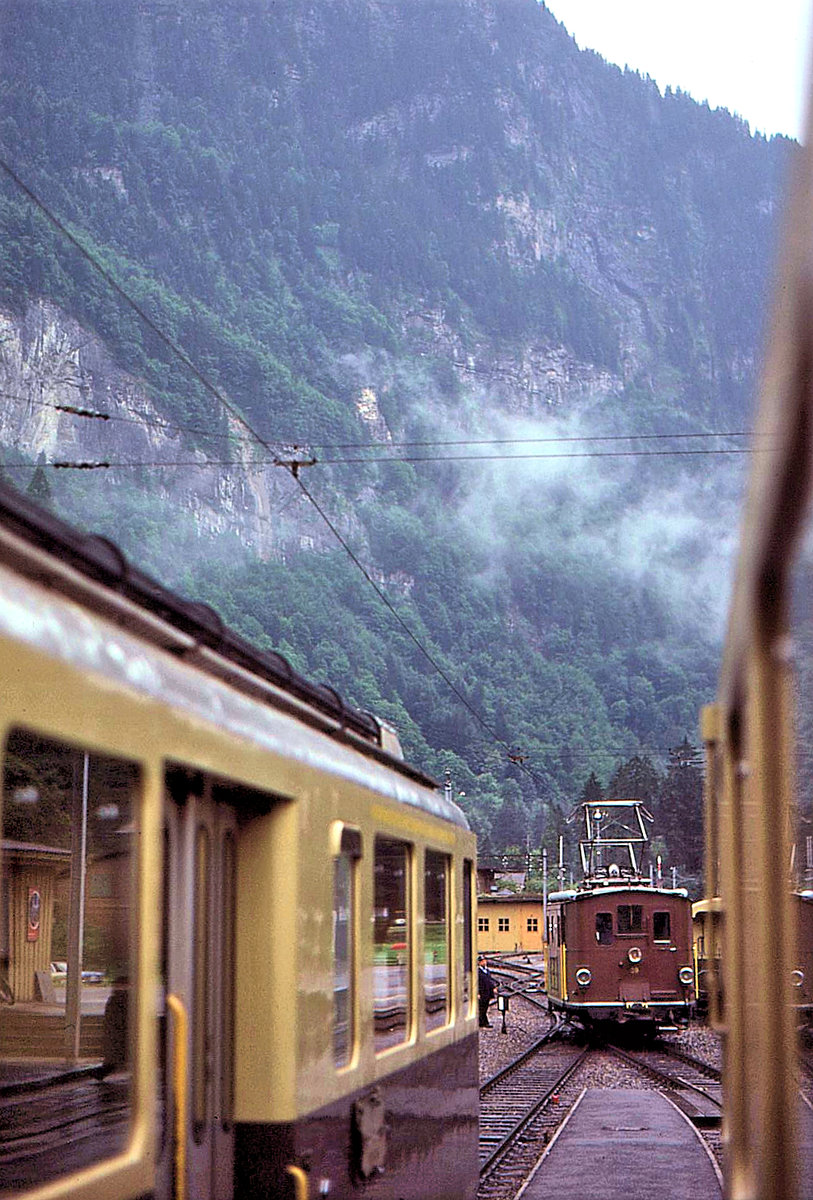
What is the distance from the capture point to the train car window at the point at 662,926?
2816cm

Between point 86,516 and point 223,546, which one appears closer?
point 86,516

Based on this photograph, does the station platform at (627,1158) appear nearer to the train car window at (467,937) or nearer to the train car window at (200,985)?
the train car window at (467,937)

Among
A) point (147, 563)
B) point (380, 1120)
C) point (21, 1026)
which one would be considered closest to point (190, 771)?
point (380, 1120)

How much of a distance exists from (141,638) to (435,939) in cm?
396

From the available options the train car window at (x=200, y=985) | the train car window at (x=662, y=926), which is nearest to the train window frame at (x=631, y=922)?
the train car window at (x=662, y=926)

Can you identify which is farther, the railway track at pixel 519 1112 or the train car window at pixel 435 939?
the railway track at pixel 519 1112

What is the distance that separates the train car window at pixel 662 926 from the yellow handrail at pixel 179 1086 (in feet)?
81.5

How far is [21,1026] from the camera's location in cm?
686

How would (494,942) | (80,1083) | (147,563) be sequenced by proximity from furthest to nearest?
(147,563)
(494,942)
(80,1083)

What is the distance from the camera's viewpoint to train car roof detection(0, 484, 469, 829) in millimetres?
3252

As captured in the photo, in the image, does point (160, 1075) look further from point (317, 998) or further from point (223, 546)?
point (223, 546)

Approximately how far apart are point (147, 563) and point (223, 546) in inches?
1225

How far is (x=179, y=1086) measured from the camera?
3963 millimetres

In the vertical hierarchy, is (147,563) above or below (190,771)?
above
